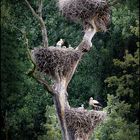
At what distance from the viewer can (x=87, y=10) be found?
16.9 meters

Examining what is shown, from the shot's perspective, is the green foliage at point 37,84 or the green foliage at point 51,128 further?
the green foliage at point 51,128

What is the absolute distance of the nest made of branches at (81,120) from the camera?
51.6 feet

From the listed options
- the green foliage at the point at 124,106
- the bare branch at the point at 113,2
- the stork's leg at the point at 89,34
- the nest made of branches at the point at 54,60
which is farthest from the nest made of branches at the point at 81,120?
the bare branch at the point at 113,2

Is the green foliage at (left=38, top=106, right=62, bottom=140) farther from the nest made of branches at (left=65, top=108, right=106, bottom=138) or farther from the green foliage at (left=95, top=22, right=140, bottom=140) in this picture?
the nest made of branches at (left=65, top=108, right=106, bottom=138)

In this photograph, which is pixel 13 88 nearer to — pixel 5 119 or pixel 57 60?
pixel 57 60

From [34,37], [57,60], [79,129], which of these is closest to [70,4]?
[57,60]

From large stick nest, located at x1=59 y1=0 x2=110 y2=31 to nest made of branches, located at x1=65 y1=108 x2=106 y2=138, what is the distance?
2.63m

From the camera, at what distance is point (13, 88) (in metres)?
16.1

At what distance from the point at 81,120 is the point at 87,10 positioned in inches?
115

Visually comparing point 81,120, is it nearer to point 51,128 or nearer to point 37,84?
point 51,128

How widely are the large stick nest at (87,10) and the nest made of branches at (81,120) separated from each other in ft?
8.63

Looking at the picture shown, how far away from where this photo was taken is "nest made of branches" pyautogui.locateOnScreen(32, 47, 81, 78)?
15555 millimetres

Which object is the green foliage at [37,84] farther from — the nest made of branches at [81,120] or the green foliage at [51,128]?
the nest made of branches at [81,120]

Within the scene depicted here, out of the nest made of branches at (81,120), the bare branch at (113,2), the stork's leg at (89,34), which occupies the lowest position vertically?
the nest made of branches at (81,120)
